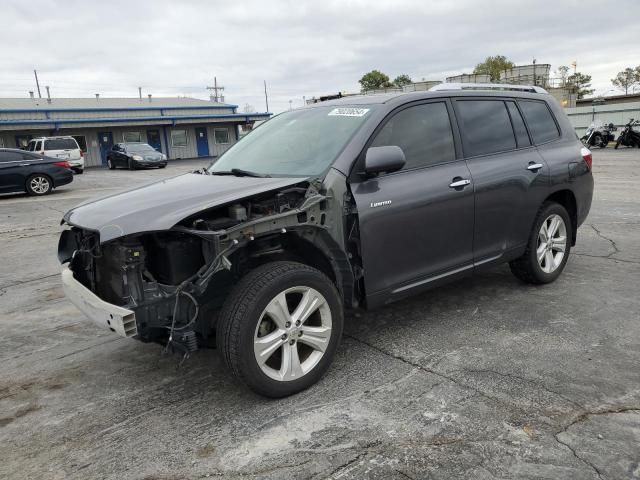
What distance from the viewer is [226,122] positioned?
4059 centimetres

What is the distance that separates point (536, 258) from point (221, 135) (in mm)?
38743

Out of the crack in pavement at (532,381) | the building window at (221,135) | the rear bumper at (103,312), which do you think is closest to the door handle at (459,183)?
the crack in pavement at (532,381)

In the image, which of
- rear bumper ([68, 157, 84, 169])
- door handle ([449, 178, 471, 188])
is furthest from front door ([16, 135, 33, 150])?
door handle ([449, 178, 471, 188])

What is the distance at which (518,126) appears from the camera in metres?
4.70

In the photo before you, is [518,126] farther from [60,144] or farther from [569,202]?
[60,144]

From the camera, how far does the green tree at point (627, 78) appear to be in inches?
2997

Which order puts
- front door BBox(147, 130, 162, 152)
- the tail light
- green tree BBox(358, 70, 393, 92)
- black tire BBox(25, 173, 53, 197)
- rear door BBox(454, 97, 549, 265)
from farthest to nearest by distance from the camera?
green tree BBox(358, 70, 393, 92) → front door BBox(147, 130, 162, 152) → black tire BBox(25, 173, 53, 197) → the tail light → rear door BBox(454, 97, 549, 265)

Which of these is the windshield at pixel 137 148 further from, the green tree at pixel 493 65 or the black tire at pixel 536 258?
the green tree at pixel 493 65

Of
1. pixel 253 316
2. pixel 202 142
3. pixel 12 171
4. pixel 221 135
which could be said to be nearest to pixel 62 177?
pixel 12 171

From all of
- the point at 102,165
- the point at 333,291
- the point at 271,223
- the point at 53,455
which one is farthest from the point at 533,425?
the point at 102,165

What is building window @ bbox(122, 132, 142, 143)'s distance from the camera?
3702 cm

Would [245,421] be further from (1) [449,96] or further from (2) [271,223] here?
(1) [449,96]

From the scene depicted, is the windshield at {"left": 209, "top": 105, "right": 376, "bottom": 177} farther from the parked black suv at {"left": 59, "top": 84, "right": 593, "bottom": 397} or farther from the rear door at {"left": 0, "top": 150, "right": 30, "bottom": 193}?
the rear door at {"left": 0, "top": 150, "right": 30, "bottom": 193}

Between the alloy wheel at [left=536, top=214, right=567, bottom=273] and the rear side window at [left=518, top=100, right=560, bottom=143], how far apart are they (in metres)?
0.76
